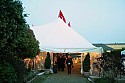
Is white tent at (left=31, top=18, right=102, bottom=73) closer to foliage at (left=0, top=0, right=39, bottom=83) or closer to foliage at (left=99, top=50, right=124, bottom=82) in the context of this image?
foliage at (left=99, top=50, right=124, bottom=82)

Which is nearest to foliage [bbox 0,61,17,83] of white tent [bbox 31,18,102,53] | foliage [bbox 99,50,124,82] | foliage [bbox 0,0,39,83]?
foliage [bbox 0,0,39,83]

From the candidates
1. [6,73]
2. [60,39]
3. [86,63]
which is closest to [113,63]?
[6,73]

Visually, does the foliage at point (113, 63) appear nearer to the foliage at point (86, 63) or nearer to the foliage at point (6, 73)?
the foliage at point (6, 73)

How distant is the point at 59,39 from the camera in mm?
25234

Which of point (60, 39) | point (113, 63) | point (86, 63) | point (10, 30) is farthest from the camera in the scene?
point (60, 39)

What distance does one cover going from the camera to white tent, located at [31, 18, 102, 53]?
23.5 metres

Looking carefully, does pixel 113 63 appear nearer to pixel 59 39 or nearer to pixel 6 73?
pixel 6 73

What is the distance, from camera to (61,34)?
2572cm

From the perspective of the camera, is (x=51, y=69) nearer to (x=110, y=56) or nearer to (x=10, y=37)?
(x=110, y=56)

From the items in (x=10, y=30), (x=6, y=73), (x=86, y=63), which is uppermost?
(x=10, y=30)

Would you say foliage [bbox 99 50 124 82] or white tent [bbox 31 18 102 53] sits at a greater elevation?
white tent [bbox 31 18 102 53]

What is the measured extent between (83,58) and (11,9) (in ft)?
61.6

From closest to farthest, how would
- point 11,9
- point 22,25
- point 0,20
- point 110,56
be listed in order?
point 0,20 → point 11,9 → point 22,25 → point 110,56

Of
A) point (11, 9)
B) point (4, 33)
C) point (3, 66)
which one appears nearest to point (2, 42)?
point (4, 33)
